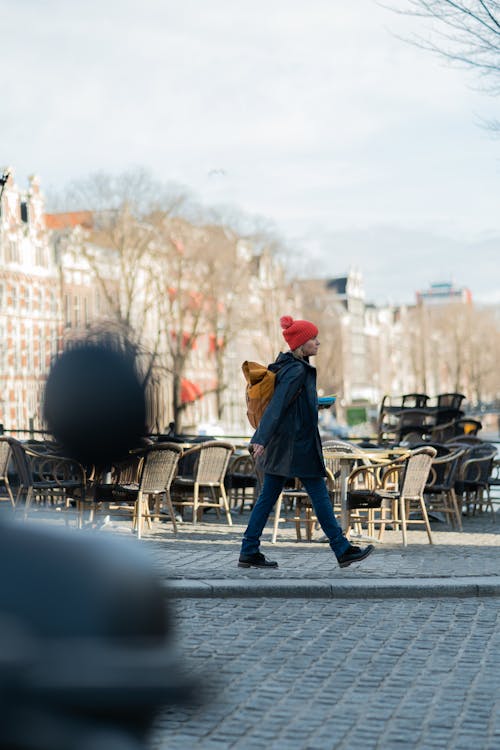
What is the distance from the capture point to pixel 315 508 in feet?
36.4

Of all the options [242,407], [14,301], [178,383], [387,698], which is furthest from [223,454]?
[242,407]

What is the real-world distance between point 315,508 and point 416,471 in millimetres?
3420

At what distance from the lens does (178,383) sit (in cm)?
5997

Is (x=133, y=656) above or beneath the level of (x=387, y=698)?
above

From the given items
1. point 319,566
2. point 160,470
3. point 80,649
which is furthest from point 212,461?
point 80,649

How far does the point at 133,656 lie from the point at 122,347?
672 millimetres

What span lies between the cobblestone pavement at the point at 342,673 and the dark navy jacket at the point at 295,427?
1286 millimetres

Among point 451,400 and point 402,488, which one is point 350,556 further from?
point 451,400

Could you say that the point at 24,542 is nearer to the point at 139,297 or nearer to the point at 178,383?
the point at 178,383

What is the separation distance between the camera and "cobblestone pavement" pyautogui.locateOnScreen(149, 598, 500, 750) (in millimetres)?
5820

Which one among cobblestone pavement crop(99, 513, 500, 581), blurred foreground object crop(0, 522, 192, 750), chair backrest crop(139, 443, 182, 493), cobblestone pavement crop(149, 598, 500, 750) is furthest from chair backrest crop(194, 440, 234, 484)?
blurred foreground object crop(0, 522, 192, 750)

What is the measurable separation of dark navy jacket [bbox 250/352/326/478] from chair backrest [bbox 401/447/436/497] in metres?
3.10

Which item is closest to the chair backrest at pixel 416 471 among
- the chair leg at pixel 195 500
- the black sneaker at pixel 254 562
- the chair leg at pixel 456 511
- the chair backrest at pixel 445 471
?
the chair backrest at pixel 445 471

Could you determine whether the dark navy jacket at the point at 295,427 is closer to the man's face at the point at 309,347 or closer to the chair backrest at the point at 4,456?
the man's face at the point at 309,347
